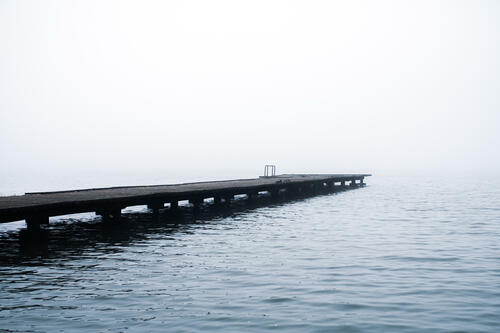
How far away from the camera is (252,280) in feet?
33.0

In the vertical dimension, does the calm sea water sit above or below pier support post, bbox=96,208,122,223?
below

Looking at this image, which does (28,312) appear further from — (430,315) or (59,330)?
(430,315)

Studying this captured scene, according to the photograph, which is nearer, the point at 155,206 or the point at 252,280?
the point at 252,280

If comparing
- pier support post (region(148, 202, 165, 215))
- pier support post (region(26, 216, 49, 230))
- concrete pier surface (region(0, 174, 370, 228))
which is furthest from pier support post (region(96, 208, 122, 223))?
pier support post (region(26, 216, 49, 230))

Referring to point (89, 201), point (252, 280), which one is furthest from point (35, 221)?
point (252, 280)

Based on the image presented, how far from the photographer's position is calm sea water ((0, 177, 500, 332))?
7.39 m

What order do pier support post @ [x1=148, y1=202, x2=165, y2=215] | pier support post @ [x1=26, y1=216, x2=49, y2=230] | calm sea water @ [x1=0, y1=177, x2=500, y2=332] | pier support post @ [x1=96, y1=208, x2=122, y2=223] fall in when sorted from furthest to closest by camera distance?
pier support post @ [x1=148, y1=202, x2=165, y2=215] → pier support post @ [x1=96, y1=208, x2=122, y2=223] → pier support post @ [x1=26, y1=216, x2=49, y2=230] → calm sea water @ [x1=0, y1=177, x2=500, y2=332]

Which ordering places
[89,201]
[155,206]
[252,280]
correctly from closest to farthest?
1. [252,280]
2. [89,201]
3. [155,206]

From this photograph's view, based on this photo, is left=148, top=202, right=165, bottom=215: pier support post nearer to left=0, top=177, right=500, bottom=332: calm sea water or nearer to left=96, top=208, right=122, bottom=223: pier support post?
left=96, top=208, right=122, bottom=223: pier support post

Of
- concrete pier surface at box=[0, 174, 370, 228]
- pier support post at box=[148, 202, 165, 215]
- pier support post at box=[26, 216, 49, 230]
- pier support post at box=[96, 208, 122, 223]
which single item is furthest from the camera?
pier support post at box=[148, 202, 165, 215]

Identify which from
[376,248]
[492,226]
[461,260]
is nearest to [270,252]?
[376,248]

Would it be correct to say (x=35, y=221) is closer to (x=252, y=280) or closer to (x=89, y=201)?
(x=89, y=201)

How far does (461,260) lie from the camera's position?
41.3ft

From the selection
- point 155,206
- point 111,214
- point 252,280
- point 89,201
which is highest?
point 89,201
